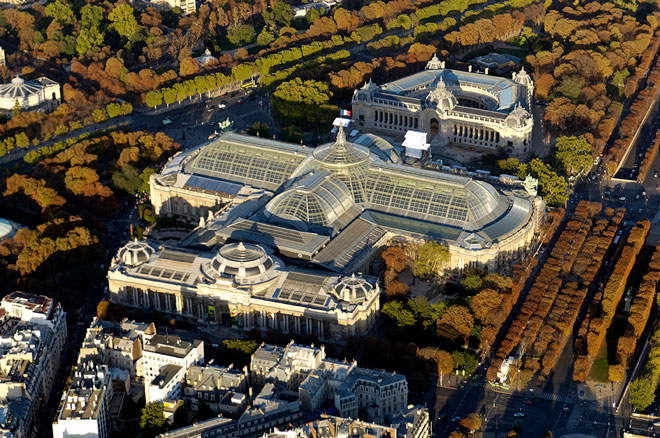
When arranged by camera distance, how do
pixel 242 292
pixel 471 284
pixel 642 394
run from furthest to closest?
1. pixel 471 284
2. pixel 242 292
3. pixel 642 394

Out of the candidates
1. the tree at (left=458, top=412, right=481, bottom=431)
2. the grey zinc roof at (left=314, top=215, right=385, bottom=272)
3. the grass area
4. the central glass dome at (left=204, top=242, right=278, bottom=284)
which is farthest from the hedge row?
the central glass dome at (left=204, top=242, right=278, bottom=284)

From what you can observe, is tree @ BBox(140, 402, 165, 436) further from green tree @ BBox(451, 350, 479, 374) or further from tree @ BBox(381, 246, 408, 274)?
tree @ BBox(381, 246, 408, 274)

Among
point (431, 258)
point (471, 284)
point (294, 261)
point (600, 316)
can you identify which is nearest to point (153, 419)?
point (294, 261)

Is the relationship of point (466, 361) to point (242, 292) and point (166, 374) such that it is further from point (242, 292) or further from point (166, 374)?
point (166, 374)

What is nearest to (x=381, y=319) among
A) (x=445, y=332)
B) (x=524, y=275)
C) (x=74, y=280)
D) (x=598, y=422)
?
(x=445, y=332)

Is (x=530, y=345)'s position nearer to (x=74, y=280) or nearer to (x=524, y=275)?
(x=524, y=275)

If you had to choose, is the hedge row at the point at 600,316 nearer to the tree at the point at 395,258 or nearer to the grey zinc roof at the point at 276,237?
the tree at the point at 395,258

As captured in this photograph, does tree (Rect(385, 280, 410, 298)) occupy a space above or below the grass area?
above
